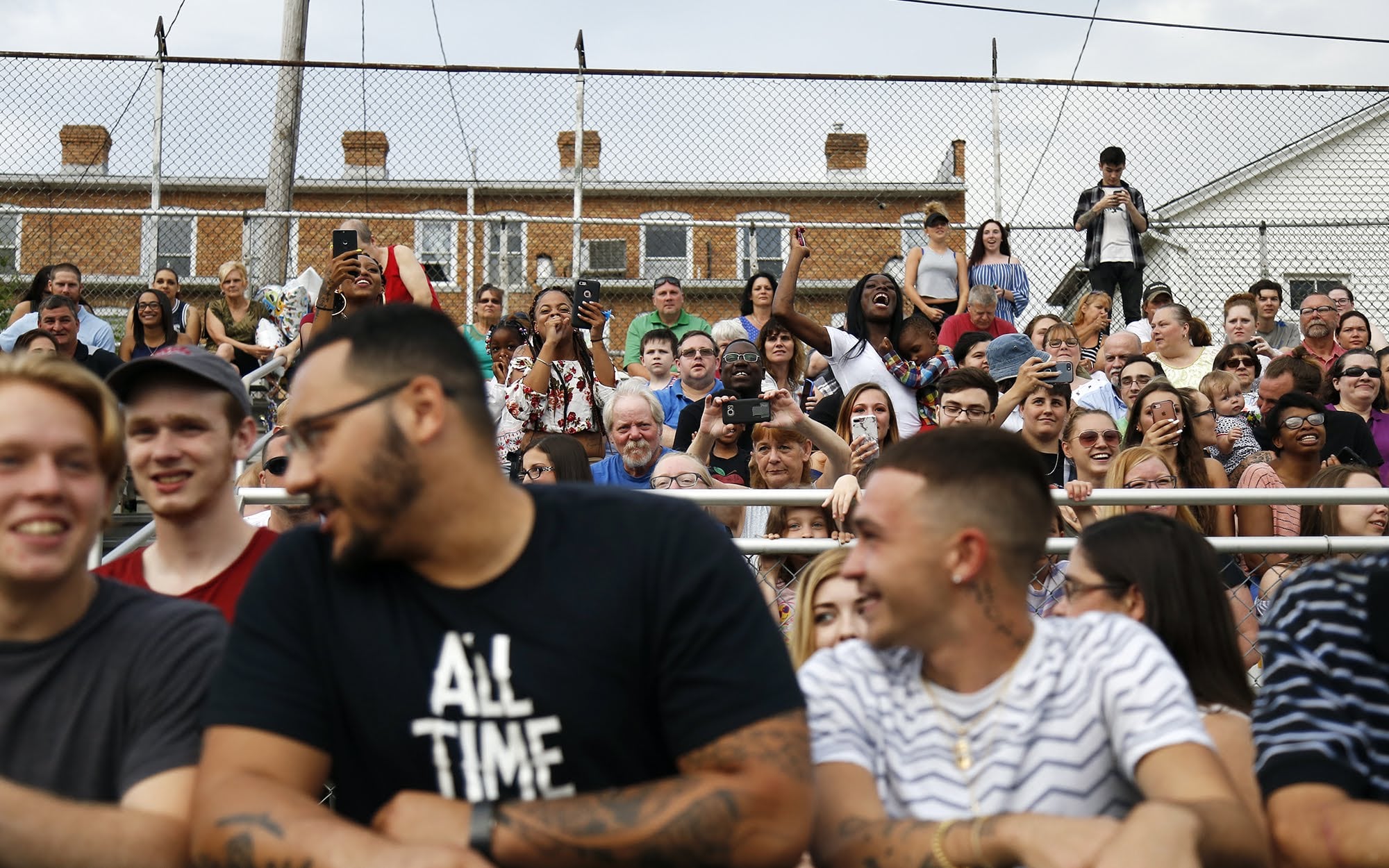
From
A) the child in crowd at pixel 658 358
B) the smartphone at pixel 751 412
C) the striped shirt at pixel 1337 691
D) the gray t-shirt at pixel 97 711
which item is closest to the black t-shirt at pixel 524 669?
the gray t-shirt at pixel 97 711

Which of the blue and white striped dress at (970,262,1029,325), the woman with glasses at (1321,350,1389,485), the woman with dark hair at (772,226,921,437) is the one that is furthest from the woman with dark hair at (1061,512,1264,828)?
the blue and white striped dress at (970,262,1029,325)

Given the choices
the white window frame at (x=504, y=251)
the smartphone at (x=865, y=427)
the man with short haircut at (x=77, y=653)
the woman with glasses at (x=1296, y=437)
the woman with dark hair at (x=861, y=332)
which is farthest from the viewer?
the white window frame at (x=504, y=251)

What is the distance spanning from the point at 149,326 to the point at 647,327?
3578 mm

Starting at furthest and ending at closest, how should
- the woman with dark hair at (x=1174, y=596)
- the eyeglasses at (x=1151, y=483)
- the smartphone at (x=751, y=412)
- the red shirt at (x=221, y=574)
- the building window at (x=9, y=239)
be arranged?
1. the building window at (x=9, y=239)
2. the smartphone at (x=751, y=412)
3. the eyeglasses at (x=1151, y=483)
4. the red shirt at (x=221, y=574)
5. the woman with dark hair at (x=1174, y=596)

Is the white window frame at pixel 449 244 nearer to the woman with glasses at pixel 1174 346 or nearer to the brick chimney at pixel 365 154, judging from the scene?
the brick chimney at pixel 365 154

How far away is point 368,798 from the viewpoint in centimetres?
236

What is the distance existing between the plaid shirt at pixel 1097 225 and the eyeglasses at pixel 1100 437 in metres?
5.42

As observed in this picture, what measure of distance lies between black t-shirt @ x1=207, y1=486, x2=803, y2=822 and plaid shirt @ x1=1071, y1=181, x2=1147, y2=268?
9.51 meters

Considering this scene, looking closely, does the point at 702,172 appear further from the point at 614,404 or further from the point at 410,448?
the point at 410,448

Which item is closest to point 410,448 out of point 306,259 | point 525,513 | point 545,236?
point 525,513

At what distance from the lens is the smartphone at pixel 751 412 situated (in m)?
6.00

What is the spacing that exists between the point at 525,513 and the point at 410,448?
24 centimetres

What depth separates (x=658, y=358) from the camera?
8953 millimetres

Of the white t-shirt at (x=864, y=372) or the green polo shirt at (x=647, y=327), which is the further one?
the green polo shirt at (x=647, y=327)
